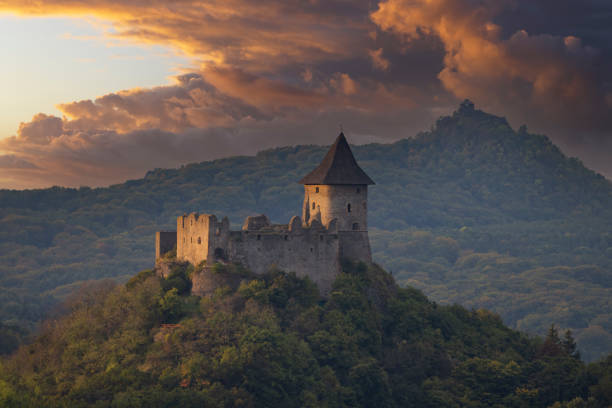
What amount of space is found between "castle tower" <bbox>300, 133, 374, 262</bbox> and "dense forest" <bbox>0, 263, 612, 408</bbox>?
77.7 inches

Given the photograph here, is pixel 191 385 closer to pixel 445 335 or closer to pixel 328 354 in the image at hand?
pixel 328 354

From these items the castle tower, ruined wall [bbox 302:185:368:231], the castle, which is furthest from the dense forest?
ruined wall [bbox 302:185:368:231]

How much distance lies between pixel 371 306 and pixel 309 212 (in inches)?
371

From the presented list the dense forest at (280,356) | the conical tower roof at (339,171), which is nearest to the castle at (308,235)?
the conical tower roof at (339,171)

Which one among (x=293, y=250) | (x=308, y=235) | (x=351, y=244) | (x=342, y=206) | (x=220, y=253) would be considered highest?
(x=342, y=206)

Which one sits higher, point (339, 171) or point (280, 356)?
point (339, 171)

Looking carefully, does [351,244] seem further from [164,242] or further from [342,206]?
[164,242]

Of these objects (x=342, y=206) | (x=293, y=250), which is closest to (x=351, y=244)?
(x=342, y=206)

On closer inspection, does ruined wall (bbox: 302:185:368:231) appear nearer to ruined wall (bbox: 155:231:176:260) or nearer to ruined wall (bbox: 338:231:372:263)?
ruined wall (bbox: 338:231:372:263)

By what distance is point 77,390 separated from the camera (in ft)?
160

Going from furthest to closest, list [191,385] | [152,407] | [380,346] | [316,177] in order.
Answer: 1. [316,177]
2. [380,346]
3. [191,385]
4. [152,407]

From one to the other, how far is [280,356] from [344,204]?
1579 centimetres

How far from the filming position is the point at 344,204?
65.2m

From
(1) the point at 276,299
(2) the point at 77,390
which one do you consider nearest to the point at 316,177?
(1) the point at 276,299
